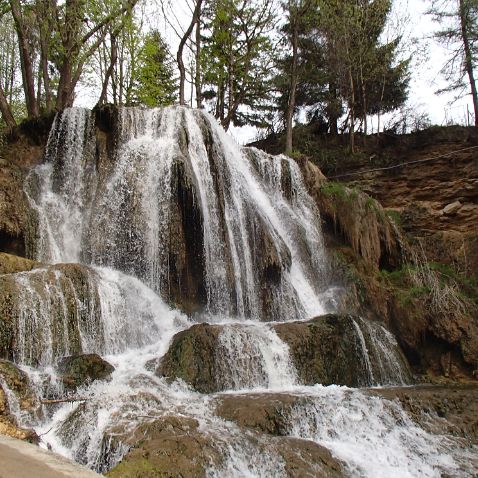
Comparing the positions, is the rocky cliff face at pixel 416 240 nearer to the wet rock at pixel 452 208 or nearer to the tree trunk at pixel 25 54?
the wet rock at pixel 452 208

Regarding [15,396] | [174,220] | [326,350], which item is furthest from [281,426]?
[174,220]

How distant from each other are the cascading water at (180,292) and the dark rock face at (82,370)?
0.12 metres

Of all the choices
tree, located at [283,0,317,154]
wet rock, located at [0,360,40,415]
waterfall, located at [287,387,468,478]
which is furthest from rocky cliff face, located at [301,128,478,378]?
wet rock, located at [0,360,40,415]

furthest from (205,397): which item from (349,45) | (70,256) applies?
(349,45)

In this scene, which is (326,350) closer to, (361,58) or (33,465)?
(33,465)

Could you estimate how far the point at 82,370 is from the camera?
6211mm

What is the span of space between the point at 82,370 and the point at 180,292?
4287 millimetres

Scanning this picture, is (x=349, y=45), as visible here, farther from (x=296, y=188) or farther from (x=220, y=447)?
(x=220, y=447)

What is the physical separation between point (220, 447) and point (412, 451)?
7.82 feet

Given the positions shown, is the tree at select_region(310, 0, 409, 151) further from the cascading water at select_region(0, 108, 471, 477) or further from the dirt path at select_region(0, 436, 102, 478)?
the dirt path at select_region(0, 436, 102, 478)

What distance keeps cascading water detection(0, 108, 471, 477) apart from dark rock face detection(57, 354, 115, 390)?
0.12m

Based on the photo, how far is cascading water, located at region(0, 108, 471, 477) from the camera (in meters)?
5.20

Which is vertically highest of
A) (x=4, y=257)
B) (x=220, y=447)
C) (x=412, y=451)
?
(x=4, y=257)

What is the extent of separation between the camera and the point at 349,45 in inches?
779
